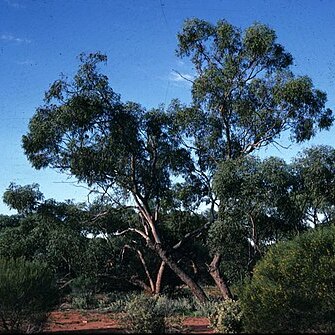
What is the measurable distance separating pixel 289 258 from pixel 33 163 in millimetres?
12110

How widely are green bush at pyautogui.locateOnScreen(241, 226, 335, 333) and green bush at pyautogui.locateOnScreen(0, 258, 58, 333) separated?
540cm

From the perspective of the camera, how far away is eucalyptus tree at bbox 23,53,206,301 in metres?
19.0

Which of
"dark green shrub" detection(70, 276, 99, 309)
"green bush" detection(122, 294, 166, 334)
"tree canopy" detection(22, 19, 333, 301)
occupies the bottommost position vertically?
"green bush" detection(122, 294, 166, 334)

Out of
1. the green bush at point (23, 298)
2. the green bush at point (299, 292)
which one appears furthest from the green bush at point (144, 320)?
the green bush at point (23, 298)

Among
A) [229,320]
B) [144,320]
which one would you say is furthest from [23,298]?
[229,320]

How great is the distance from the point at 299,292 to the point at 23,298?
267 inches

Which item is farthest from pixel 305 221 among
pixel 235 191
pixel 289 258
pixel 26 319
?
pixel 26 319

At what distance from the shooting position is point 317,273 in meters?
11.0

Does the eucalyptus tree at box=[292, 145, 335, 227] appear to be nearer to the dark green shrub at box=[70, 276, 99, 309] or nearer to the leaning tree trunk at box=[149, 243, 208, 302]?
the leaning tree trunk at box=[149, 243, 208, 302]

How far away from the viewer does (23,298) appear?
12.7 meters

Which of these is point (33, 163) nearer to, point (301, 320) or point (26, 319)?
point (26, 319)

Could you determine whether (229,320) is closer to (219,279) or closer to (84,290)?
(219,279)

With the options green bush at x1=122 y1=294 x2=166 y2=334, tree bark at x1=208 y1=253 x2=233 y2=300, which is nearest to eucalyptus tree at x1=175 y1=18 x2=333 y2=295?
tree bark at x1=208 y1=253 x2=233 y2=300

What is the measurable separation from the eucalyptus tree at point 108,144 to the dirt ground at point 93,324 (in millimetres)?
3777
